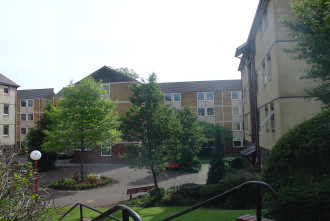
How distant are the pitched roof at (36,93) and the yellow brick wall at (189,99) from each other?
25.8 metres

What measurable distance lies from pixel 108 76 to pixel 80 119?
13399mm

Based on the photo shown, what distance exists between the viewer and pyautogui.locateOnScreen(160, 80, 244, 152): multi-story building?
1709 inches

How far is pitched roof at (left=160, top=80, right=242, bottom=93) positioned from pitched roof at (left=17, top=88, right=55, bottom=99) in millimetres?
22434

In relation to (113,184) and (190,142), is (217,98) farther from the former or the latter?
(113,184)

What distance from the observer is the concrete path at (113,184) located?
16.3 metres

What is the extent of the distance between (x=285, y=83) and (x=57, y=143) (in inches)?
693

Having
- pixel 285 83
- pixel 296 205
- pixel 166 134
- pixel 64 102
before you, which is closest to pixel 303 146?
pixel 296 205

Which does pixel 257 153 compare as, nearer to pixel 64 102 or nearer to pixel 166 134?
pixel 166 134

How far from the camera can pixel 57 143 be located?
22.1 m

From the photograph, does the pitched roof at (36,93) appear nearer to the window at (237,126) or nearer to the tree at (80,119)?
the tree at (80,119)

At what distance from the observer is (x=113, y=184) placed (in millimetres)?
21219

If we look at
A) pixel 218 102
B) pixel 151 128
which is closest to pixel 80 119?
pixel 151 128

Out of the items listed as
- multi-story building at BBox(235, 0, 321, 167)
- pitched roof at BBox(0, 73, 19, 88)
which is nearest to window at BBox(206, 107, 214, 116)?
pitched roof at BBox(0, 73, 19, 88)

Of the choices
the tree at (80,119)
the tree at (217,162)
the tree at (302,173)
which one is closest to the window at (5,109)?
the tree at (80,119)
